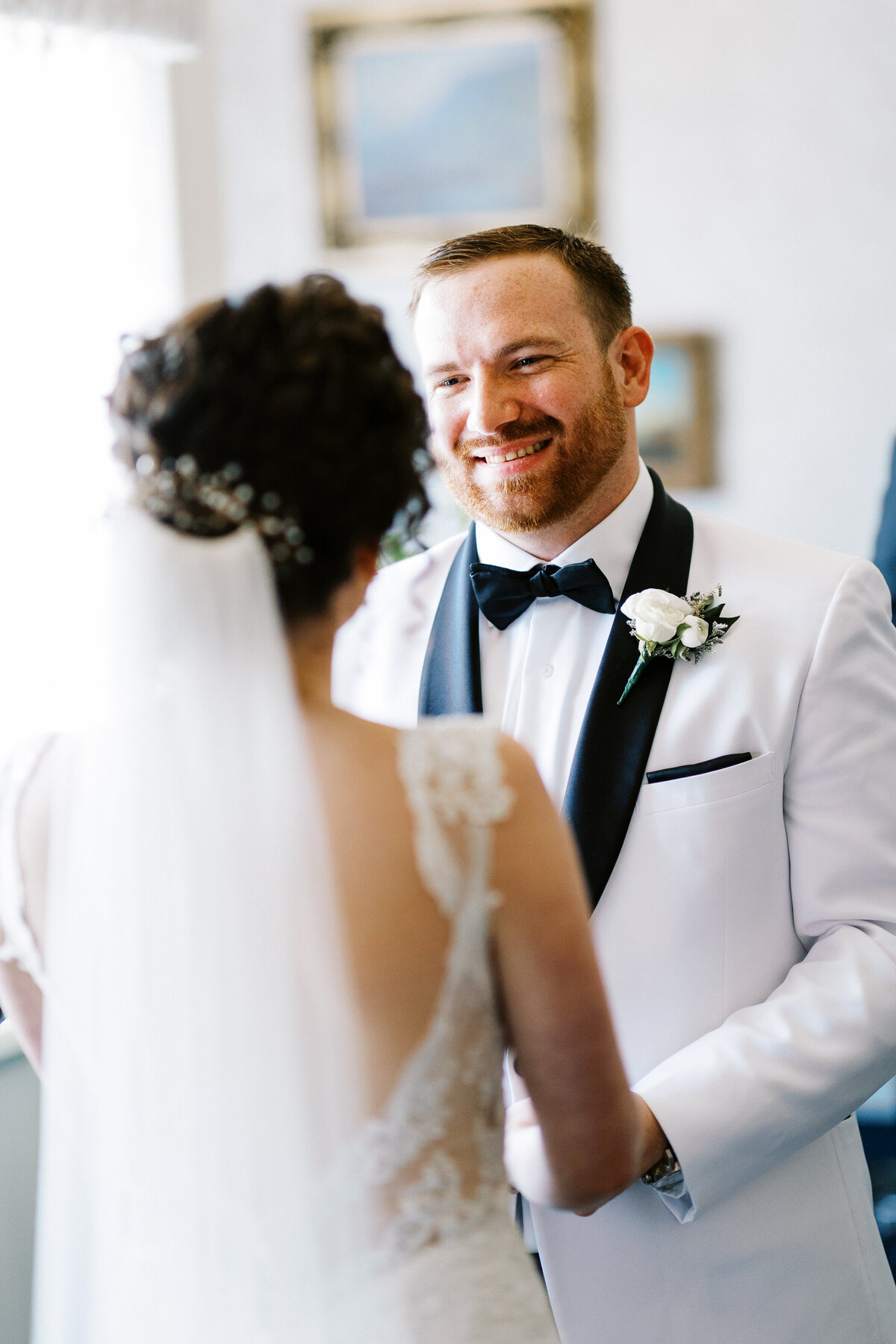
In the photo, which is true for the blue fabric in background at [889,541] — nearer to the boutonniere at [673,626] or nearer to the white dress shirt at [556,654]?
the white dress shirt at [556,654]

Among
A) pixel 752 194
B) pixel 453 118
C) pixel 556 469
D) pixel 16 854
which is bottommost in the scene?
pixel 16 854

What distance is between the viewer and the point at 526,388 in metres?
1.88

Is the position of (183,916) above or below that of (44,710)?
above

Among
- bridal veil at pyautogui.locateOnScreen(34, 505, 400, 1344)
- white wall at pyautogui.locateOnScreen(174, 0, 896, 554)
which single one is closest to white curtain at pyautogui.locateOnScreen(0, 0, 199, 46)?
white wall at pyautogui.locateOnScreen(174, 0, 896, 554)

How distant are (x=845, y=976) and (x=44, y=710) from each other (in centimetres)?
200

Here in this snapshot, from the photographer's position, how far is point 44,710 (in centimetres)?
289

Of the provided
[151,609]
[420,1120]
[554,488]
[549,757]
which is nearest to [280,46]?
[554,488]

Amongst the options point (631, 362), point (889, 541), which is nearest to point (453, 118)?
point (889, 541)

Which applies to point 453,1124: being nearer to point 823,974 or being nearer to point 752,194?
point 823,974

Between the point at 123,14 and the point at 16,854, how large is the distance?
2731mm

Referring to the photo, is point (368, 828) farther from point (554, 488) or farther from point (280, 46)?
point (280, 46)

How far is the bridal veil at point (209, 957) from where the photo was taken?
3.54ft

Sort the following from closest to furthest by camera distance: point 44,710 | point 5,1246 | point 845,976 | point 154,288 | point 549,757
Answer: point 845,976 → point 549,757 → point 5,1246 → point 44,710 → point 154,288

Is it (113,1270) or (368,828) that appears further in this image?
(113,1270)
